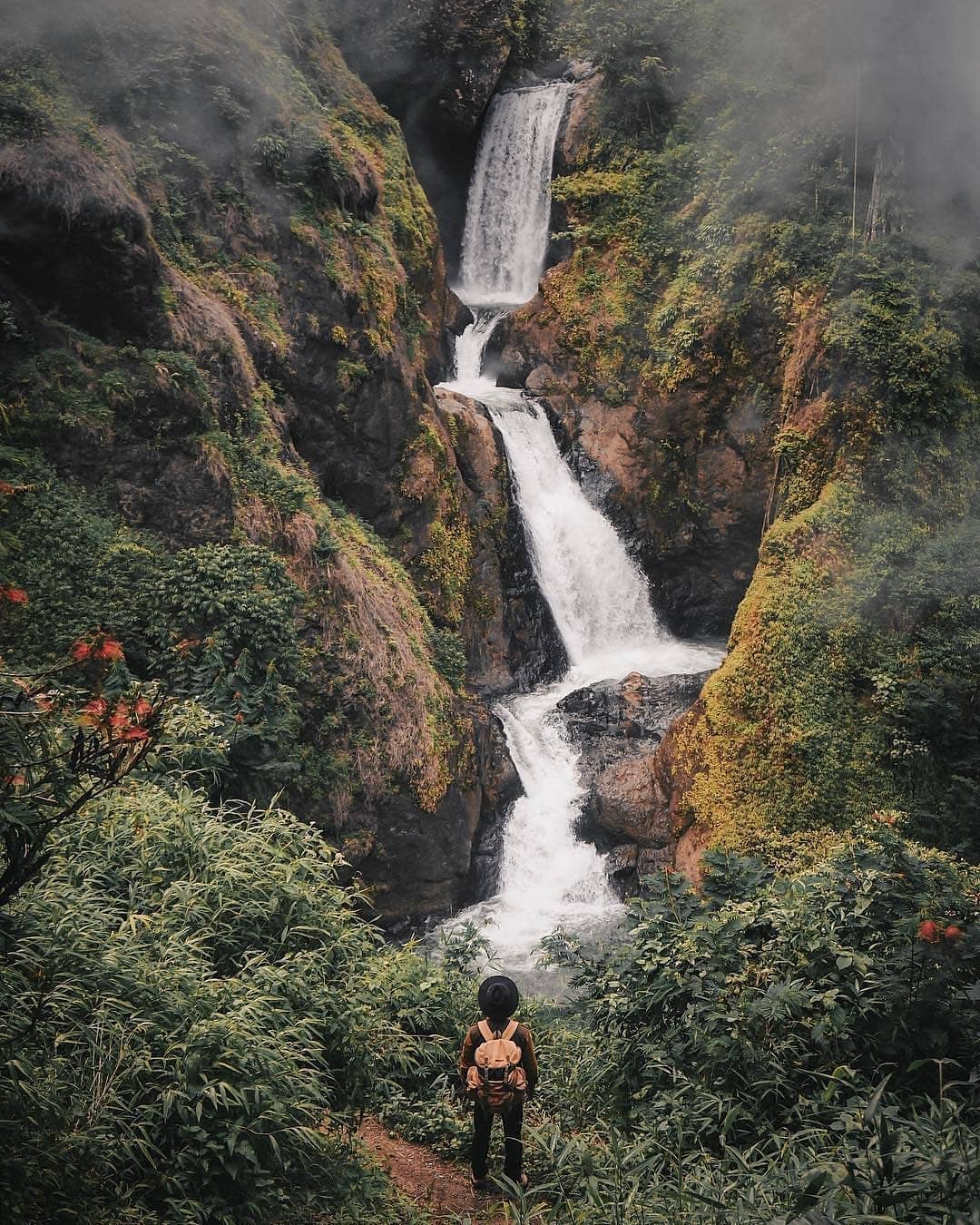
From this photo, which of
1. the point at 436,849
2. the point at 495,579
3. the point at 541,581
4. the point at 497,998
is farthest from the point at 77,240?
the point at 541,581

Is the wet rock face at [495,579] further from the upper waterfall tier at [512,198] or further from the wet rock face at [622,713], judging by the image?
the upper waterfall tier at [512,198]

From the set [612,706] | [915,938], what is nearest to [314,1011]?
[915,938]

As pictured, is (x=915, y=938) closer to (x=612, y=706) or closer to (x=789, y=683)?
(x=789, y=683)

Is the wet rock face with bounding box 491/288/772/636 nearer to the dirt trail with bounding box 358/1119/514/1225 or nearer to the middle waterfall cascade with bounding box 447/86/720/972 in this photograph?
the middle waterfall cascade with bounding box 447/86/720/972

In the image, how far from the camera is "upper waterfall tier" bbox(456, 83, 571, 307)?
2173cm

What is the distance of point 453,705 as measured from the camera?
1257cm

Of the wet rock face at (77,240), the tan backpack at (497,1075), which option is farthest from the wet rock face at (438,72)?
the tan backpack at (497,1075)

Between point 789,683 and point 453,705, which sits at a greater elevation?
point 789,683

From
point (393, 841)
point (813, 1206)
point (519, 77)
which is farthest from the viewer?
point (519, 77)

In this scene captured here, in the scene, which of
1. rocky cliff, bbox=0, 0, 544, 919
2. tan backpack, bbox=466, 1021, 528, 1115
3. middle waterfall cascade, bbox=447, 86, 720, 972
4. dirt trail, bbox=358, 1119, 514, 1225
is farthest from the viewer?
middle waterfall cascade, bbox=447, 86, 720, 972

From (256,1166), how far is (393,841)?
7.22 m

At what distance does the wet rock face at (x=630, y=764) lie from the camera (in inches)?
494

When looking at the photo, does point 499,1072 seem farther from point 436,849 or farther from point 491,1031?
point 436,849

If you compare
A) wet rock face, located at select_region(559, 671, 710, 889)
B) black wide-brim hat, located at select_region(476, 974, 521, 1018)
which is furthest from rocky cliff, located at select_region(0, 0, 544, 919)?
black wide-brim hat, located at select_region(476, 974, 521, 1018)
